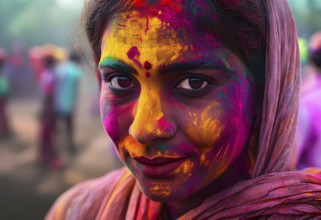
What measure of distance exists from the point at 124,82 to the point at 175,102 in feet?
0.59

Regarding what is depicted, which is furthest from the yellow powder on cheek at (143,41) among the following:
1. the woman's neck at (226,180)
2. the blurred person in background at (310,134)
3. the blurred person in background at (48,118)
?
the blurred person in background at (48,118)

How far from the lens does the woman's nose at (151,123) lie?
3.38 feet

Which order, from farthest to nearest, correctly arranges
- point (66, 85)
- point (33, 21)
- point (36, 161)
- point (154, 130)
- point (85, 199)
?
1. point (33, 21)
2. point (36, 161)
3. point (66, 85)
4. point (85, 199)
5. point (154, 130)

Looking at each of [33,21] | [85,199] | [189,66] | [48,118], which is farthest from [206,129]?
[33,21]

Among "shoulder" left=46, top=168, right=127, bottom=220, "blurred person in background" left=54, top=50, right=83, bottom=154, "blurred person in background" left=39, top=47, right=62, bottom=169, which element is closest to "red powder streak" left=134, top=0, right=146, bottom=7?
"shoulder" left=46, top=168, right=127, bottom=220

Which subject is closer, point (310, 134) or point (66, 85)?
point (310, 134)

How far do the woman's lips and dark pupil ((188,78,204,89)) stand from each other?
199 millimetres

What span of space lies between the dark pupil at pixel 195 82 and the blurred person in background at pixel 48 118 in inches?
206

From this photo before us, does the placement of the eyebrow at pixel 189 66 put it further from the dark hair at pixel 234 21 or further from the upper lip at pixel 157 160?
the upper lip at pixel 157 160

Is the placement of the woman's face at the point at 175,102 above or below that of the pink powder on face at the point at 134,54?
below

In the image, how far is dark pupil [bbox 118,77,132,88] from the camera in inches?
45.3

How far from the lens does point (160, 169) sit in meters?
1.09

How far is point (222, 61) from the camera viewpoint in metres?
1.08

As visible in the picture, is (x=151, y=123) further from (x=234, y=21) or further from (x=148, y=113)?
(x=234, y=21)
